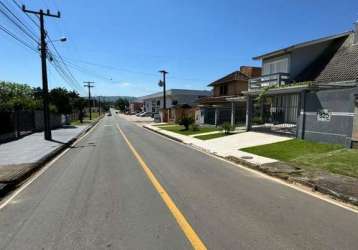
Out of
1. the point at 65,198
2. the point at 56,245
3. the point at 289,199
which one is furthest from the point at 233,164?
the point at 56,245

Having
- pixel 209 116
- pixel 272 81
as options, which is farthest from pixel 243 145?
pixel 209 116

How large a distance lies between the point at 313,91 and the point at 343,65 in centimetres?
519

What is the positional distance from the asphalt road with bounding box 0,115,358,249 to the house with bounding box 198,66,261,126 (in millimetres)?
23035

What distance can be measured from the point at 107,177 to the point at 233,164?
519 cm

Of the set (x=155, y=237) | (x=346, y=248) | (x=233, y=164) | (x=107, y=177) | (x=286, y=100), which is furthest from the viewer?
(x=286, y=100)

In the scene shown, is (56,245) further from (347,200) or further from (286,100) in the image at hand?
(286,100)

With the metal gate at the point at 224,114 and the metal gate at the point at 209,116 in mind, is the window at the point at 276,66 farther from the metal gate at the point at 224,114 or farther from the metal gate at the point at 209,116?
the metal gate at the point at 209,116

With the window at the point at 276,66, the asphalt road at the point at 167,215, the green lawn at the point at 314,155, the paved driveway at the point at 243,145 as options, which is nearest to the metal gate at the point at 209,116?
the window at the point at 276,66

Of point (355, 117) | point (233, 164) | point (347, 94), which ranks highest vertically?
point (347, 94)

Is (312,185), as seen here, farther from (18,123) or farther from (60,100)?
(60,100)

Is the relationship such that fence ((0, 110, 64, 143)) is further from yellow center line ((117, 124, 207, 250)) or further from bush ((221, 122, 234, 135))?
yellow center line ((117, 124, 207, 250))

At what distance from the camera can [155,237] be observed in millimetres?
4695

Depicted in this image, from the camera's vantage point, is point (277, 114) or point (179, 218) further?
point (277, 114)

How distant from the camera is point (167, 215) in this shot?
5723mm
